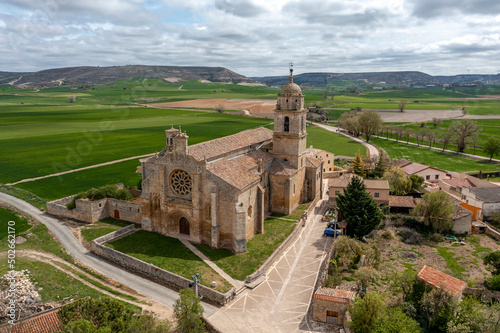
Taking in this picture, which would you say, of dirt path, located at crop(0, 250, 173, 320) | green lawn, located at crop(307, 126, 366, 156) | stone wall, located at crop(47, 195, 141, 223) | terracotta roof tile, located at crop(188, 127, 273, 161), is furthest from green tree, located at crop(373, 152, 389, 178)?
dirt path, located at crop(0, 250, 173, 320)

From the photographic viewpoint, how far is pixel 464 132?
92.8m

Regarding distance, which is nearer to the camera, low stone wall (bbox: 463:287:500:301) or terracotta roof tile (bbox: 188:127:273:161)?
low stone wall (bbox: 463:287:500:301)

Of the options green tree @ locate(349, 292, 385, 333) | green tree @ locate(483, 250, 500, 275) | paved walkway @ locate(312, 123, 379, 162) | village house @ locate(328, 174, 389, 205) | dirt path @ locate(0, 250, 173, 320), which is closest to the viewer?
green tree @ locate(349, 292, 385, 333)

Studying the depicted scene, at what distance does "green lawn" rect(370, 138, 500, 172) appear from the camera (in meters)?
76.9

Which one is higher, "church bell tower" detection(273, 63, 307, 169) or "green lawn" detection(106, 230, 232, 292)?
"church bell tower" detection(273, 63, 307, 169)

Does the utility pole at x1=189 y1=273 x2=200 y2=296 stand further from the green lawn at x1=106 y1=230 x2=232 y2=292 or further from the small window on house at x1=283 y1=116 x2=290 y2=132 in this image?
the small window on house at x1=283 y1=116 x2=290 y2=132

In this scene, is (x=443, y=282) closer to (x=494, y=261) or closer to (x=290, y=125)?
(x=494, y=261)

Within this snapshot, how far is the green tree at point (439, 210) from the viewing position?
140 ft

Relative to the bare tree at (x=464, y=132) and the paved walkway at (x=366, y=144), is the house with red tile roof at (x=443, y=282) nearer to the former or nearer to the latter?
the paved walkway at (x=366, y=144)

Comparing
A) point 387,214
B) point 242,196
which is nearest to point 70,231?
point 242,196

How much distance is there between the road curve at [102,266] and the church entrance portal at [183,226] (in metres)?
8.26

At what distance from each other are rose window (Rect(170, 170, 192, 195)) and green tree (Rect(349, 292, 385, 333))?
22108 millimetres

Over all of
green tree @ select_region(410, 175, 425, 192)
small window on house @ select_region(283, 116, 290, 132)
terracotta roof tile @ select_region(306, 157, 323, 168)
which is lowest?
green tree @ select_region(410, 175, 425, 192)

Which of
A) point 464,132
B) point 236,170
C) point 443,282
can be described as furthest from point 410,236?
point 464,132
